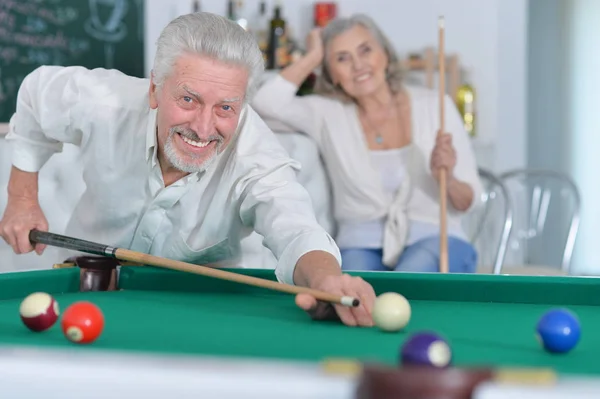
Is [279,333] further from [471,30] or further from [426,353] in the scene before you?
[471,30]

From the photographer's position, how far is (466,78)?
179 inches

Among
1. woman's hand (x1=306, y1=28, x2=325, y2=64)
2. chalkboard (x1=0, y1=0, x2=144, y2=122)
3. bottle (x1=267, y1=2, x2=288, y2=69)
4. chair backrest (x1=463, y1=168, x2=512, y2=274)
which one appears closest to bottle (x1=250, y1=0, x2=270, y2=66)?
bottle (x1=267, y1=2, x2=288, y2=69)

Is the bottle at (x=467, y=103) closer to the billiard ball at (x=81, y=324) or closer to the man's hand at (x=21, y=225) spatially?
the man's hand at (x=21, y=225)

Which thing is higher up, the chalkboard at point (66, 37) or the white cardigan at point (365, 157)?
Answer: the chalkboard at point (66, 37)

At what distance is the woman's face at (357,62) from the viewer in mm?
3520

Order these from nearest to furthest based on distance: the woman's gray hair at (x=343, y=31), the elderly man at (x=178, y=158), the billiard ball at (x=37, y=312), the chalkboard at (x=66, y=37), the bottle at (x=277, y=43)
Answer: the billiard ball at (x=37, y=312) → the elderly man at (x=178, y=158) → the woman's gray hair at (x=343, y=31) → the chalkboard at (x=66, y=37) → the bottle at (x=277, y=43)

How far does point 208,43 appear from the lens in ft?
6.82

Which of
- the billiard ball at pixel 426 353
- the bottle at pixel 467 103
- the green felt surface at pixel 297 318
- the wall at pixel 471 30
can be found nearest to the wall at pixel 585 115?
the wall at pixel 471 30

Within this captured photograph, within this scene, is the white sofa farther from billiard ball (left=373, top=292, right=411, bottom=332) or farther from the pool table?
billiard ball (left=373, top=292, right=411, bottom=332)

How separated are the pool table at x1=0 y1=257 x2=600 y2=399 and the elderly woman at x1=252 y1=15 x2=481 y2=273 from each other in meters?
1.51

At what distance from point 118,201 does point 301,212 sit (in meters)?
0.61

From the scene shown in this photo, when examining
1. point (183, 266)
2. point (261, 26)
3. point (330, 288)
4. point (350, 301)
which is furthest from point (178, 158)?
point (261, 26)

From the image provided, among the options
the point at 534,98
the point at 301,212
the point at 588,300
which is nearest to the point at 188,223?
the point at 301,212

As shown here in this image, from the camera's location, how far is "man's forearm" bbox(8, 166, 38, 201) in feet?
8.39
